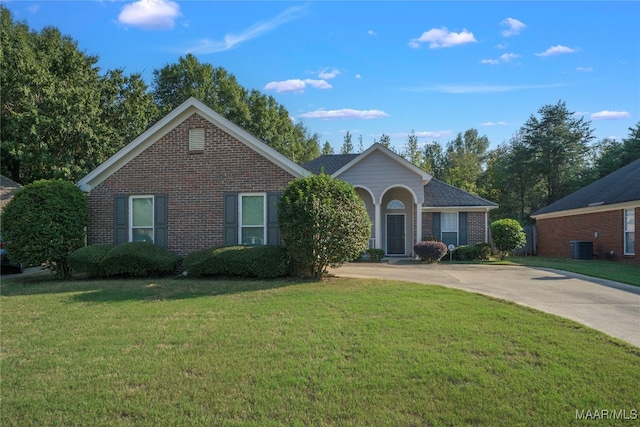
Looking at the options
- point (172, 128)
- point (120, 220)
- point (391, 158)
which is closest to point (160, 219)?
point (120, 220)

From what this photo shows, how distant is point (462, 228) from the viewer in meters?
21.1

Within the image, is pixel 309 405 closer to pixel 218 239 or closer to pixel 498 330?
pixel 498 330

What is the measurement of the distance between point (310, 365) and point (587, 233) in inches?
848

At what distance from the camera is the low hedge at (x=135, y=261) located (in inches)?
465

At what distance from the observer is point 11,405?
13.9 feet

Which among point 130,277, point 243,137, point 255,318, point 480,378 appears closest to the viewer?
point 480,378

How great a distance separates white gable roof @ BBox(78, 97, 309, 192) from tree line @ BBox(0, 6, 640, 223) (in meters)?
13.0

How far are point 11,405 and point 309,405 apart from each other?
2975 millimetres

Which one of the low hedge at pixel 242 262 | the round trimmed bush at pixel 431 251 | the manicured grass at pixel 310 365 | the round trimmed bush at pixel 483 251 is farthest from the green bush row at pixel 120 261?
the round trimmed bush at pixel 483 251

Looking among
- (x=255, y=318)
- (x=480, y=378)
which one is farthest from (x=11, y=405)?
(x=480, y=378)

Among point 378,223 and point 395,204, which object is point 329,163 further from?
point 378,223

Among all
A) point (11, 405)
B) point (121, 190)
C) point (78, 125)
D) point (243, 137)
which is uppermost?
point (78, 125)

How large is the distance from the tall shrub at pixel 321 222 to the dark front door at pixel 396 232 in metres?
10.1

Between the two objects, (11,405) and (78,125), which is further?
(78,125)
